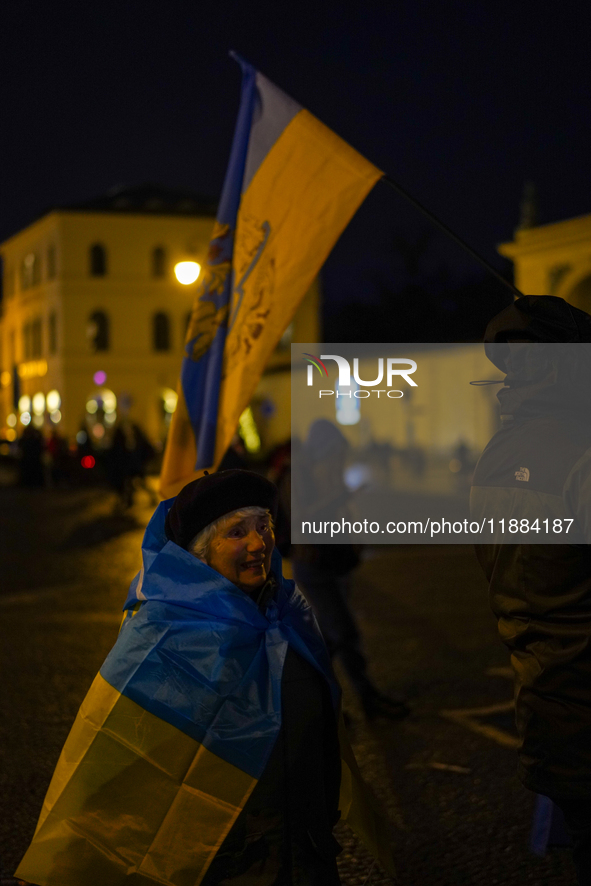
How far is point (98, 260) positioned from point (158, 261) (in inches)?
128

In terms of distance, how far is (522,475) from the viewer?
249 centimetres

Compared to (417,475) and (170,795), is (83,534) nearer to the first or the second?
(170,795)

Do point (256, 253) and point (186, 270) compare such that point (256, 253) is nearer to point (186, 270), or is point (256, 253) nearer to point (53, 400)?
point (186, 270)

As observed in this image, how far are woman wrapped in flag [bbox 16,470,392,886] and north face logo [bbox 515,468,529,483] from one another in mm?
738

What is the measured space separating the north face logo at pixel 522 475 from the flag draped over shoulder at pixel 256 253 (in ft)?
6.77

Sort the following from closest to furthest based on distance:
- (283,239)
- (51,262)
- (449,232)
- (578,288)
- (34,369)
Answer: (449,232)
(283,239)
(578,288)
(51,262)
(34,369)

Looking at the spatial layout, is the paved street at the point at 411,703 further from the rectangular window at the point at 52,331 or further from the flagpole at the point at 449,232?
the rectangular window at the point at 52,331

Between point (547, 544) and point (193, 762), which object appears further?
point (547, 544)

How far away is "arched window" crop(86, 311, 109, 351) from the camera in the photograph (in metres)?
52.9

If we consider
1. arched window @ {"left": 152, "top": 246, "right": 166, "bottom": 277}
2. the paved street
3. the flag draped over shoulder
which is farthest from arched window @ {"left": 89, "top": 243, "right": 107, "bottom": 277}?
the flag draped over shoulder

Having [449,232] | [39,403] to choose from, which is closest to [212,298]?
[449,232]

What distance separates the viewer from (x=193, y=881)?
2.21m

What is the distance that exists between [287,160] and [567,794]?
3.13 m

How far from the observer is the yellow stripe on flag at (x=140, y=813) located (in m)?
2.20
